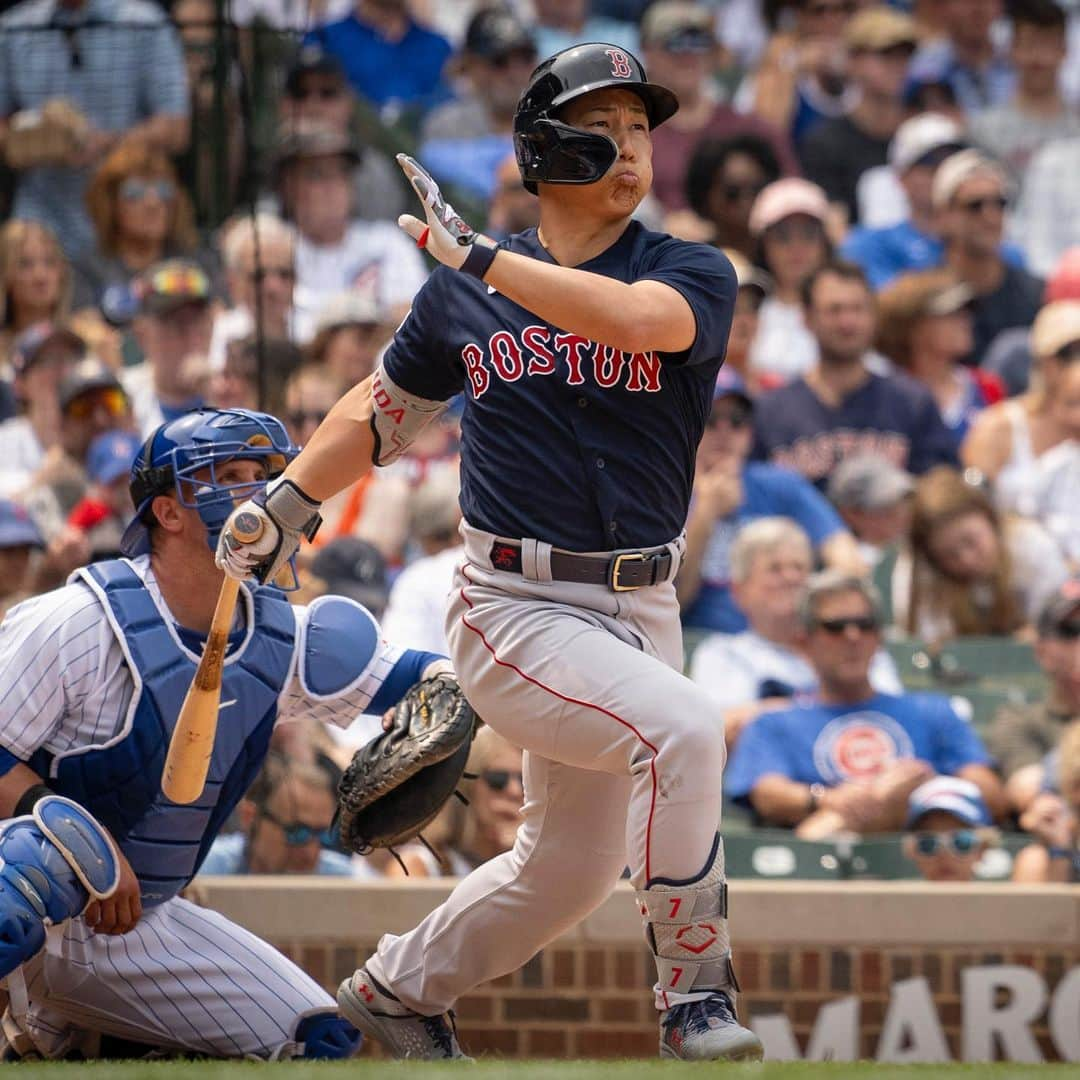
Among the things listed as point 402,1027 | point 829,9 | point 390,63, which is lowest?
point 402,1027

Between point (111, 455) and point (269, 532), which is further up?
point (269, 532)

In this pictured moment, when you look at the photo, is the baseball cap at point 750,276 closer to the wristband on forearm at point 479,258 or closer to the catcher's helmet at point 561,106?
the catcher's helmet at point 561,106

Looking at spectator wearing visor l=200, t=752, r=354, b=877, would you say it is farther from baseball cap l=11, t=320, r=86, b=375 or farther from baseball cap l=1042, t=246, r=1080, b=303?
baseball cap l=1042, t=246, r=1080, b=303

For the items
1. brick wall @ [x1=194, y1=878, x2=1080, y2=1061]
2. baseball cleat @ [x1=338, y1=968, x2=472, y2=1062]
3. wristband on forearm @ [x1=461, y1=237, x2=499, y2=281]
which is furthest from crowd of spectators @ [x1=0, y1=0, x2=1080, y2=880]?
wristband on forearm @ [x1=461, y1=237, x2=499, y2=281]

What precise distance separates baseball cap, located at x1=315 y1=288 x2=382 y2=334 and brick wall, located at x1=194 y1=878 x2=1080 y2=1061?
10.5 feet

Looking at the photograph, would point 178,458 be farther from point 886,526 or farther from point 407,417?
point 886,526

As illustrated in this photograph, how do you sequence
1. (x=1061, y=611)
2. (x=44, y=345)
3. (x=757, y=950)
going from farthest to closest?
(x=44, y=345) → (x=1061, y=611) → (x=757, y=950)

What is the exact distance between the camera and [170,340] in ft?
27.4

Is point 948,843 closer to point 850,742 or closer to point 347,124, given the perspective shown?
point 850,742

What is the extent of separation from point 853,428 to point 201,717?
451 cm

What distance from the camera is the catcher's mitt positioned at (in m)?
4.29

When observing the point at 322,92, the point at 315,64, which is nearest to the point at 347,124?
the point at 322,92

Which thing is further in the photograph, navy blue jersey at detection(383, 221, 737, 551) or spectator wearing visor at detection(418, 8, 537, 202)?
spectator wearing visor at detection(418, 8, 537, 202)

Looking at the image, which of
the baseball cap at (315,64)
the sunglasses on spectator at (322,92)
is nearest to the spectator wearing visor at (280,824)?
the baseball cap at (315,64)
